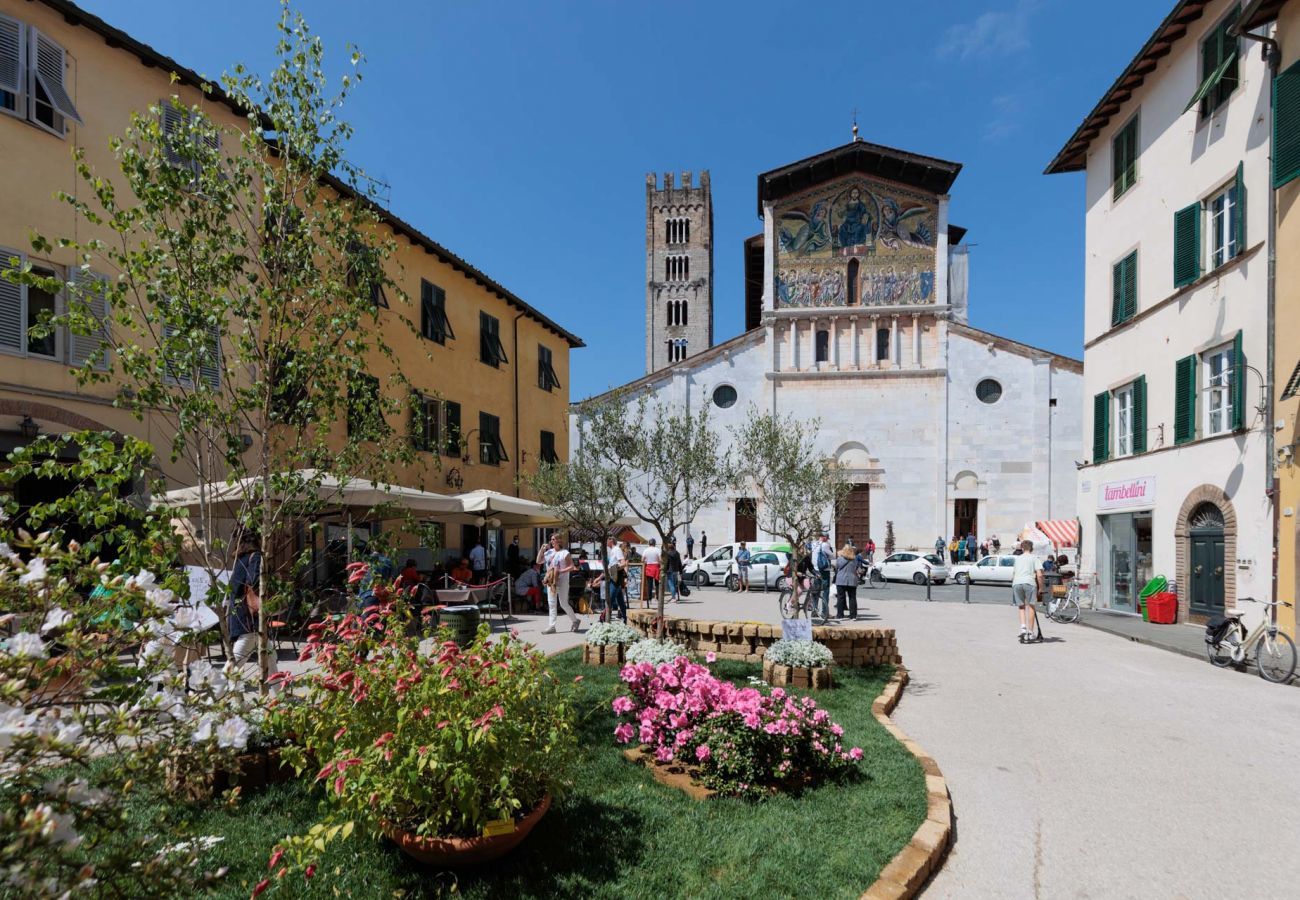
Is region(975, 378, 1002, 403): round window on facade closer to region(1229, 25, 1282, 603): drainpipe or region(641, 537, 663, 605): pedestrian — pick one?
region(1229, 25, 1282, 603): drainpipe

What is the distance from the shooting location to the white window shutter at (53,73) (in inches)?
418

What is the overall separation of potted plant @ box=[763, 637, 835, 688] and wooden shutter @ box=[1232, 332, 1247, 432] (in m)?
10.9

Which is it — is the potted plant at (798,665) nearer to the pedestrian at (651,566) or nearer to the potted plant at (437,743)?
the potted plant at (437,743)

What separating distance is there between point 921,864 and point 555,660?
5.90m

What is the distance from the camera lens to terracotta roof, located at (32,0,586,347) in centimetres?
835

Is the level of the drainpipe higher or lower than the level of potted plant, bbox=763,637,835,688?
higher

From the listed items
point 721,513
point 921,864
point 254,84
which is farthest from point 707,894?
point 721,513

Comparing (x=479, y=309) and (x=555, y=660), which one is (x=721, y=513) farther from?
(x=555, y=660)

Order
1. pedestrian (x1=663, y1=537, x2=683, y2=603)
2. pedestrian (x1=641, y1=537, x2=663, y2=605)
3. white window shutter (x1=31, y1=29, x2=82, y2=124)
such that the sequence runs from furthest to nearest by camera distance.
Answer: pedestrian (x1=663, y1=537, x2=683, y2=603) → pedestrian (x1=641, y1=537, x2=663, y2=605) → white window shutter (x1=31, y1=29, x2=82, y2=124)

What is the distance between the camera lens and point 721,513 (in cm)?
3838

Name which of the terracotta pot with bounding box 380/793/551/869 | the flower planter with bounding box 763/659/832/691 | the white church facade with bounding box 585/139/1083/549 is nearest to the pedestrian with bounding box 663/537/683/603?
the flower planter with bounding box 763/659/832/691

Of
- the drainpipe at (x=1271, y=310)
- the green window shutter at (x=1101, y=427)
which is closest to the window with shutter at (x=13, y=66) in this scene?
the drainpipe at (x=1271, y=310)

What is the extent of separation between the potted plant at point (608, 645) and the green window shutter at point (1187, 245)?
1444 centimetres

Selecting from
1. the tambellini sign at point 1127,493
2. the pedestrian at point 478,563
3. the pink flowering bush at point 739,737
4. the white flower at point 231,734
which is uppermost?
the tambellini sign at point 1127,493
